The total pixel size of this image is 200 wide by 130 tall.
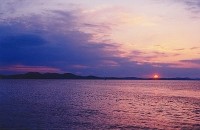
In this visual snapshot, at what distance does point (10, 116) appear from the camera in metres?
39.2

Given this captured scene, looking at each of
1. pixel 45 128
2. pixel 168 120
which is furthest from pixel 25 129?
pixel 168 120

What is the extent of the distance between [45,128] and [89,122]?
5988mm

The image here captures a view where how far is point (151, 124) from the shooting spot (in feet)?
116

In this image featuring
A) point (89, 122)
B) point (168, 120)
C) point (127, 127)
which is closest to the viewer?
point (127, 127)

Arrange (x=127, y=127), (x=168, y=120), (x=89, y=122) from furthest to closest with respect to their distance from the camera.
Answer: (x=168, y=120) < (x=89, y=122) < (x=127, y=127)

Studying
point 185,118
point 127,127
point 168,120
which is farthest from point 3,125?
point 185,118

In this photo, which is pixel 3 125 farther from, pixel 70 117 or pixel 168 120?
pixel 168 120

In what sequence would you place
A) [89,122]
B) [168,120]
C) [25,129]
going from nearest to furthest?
[25,129], [89,122], [168,120]

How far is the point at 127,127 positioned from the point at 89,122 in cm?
497

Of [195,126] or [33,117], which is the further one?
[33,117]

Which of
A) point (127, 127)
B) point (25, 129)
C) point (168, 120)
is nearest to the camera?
point (25, 129)

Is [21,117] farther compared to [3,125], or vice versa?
[21,117]

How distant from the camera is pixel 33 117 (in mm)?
39344

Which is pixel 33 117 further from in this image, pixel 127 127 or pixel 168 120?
Answer: pixel 168 120
